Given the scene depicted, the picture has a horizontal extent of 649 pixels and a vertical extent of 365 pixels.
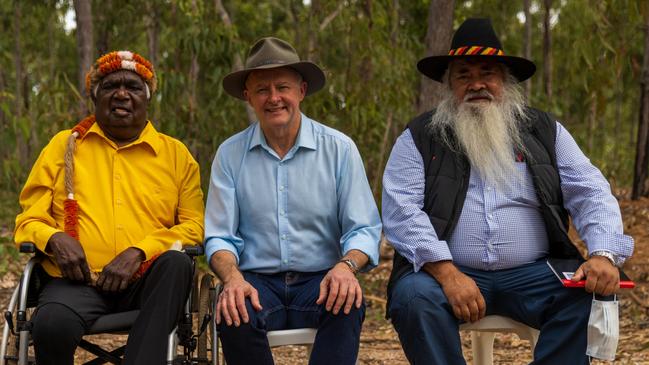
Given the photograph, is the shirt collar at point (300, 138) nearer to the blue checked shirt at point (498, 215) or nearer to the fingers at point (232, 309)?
the blue checked shirt at point (498, 215)

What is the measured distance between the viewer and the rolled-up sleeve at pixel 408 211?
4.02 m

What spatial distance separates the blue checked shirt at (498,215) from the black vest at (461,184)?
3cm

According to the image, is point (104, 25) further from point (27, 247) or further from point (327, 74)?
point (27, 247)

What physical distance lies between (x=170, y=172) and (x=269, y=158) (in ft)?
1.52

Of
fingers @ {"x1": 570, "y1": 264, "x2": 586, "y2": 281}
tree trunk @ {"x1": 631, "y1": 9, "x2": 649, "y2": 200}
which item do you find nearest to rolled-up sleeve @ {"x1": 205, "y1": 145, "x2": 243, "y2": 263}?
fingers @ {"x1": 570, "y1": 264, "x2": 586, "y2": 281}

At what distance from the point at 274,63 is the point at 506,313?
1416 millimetres

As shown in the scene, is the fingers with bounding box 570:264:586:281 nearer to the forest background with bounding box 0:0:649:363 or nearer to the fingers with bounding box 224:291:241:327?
the fingers with bounding box 224:291:241:327

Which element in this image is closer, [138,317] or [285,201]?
[138,317]

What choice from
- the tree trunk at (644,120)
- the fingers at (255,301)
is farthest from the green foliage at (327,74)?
the fingers at (255,301)

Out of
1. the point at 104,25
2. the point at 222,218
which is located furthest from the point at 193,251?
the point at 104,25

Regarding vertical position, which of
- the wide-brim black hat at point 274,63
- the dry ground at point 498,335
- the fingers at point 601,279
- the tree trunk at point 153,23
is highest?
the tree trunk at point 153,23

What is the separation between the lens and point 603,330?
376 centimetres

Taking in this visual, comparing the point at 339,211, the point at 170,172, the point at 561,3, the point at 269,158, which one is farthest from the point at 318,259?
the point at 561,3

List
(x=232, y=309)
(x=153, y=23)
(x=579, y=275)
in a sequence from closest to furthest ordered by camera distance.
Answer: (x=232, y=309) < (x=579, y=275) < (x=153, y=23)
